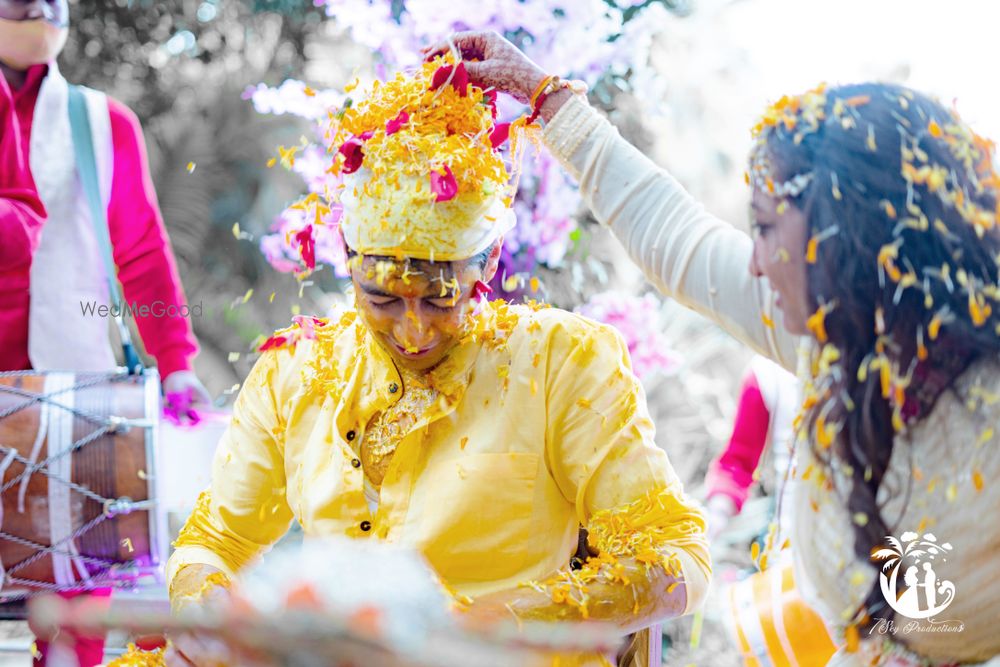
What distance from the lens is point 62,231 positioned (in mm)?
3350

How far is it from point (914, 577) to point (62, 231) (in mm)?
2628

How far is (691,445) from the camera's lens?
4.39m

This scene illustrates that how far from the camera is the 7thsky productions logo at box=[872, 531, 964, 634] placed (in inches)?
66.0

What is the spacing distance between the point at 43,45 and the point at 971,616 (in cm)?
294

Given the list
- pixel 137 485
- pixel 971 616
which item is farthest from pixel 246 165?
pixel 971 616

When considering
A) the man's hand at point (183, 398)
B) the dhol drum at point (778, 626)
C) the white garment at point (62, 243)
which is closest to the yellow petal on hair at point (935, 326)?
the dhol drum at point (778, 626)

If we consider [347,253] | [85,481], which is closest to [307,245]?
[347,253]

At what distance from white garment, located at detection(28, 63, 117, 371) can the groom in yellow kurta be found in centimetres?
122

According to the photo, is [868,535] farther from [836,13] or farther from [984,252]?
[836,13]

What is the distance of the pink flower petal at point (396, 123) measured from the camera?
2188 millimetres

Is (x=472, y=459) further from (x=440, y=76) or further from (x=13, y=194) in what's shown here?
(x=13, y=194)

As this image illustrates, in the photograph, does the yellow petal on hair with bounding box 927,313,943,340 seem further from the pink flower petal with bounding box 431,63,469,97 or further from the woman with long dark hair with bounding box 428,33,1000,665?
the pink flower petal with bounding box 431,63,469,97

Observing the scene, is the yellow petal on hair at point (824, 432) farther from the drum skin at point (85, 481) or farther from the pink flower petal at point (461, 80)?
the drum skin at point (85, 481)

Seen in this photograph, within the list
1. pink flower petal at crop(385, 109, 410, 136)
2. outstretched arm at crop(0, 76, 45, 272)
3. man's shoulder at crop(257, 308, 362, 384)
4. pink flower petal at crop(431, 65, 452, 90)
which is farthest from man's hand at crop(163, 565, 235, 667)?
outstretched arm at crop(0, 76, 45, 272)
